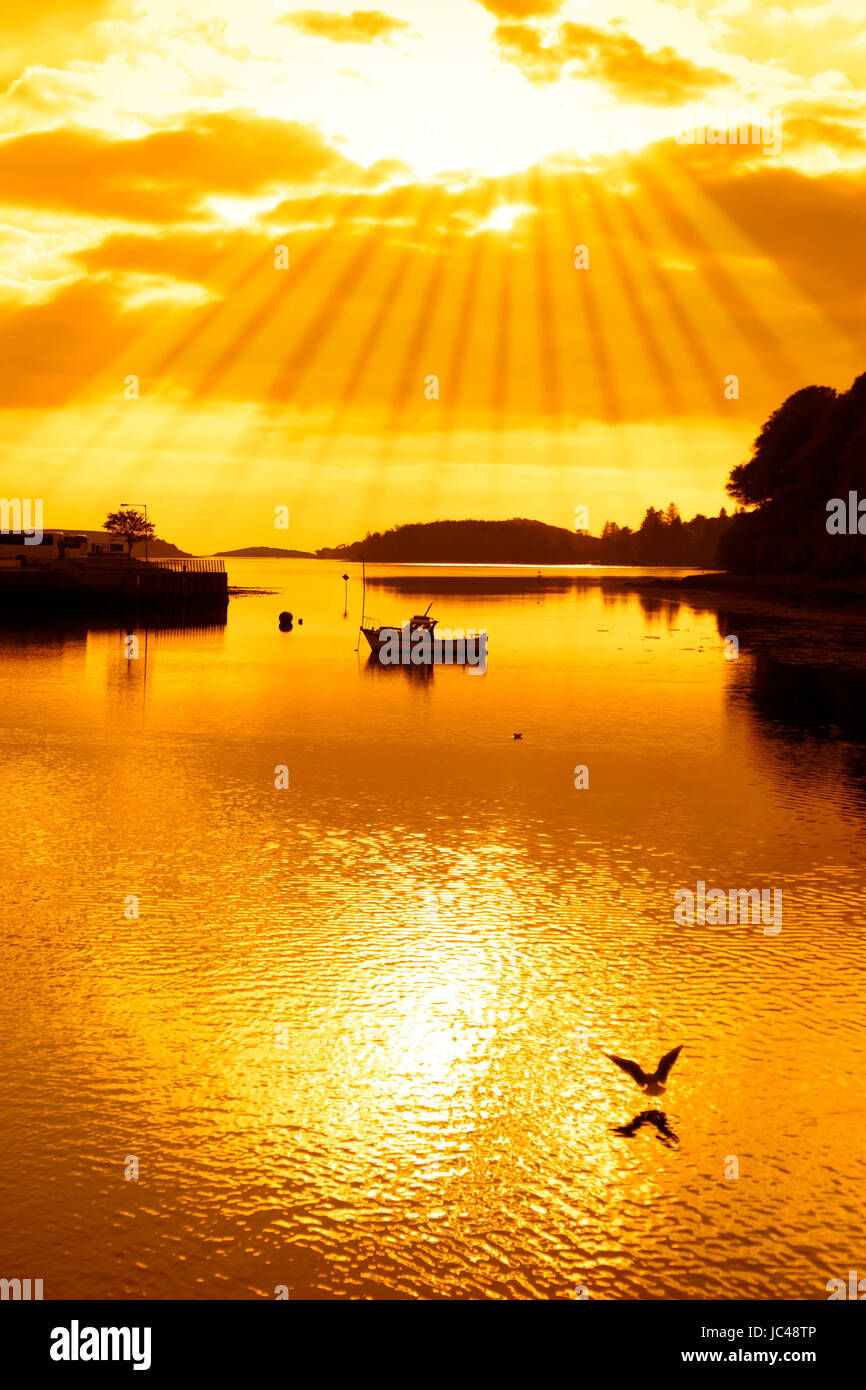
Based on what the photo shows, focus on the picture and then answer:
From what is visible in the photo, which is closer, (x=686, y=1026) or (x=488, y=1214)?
(x=488, y=1214)

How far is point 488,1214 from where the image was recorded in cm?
1270

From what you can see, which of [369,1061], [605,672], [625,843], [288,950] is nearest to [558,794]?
[625,843]

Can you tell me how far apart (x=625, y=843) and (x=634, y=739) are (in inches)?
691

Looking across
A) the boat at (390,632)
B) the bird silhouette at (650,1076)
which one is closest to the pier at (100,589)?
the boat at (390,632)

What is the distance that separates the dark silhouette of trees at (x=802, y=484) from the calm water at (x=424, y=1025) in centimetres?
8297

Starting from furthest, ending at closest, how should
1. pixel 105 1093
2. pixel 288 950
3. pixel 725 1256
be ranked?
pixel 288 950 < pixel 105 1093 < pixel 725 1256

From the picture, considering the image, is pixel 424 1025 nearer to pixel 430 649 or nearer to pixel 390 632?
pixel 430 649

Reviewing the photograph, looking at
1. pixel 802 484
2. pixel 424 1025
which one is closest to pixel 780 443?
pixel 802 484

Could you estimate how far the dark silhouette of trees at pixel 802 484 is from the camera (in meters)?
117

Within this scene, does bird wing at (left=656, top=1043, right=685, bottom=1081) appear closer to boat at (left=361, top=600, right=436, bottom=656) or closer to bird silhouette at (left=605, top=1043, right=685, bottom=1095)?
bird silhouette at (left=605, top=1043, right=685, bottom=1095)

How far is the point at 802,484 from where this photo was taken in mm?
128375

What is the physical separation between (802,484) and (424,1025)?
121370mm

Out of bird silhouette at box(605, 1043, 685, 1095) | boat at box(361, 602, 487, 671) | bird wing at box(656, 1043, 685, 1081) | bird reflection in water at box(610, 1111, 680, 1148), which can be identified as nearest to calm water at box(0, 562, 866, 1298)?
bird reflection in water at box(610, 1111, 680, 1148)
